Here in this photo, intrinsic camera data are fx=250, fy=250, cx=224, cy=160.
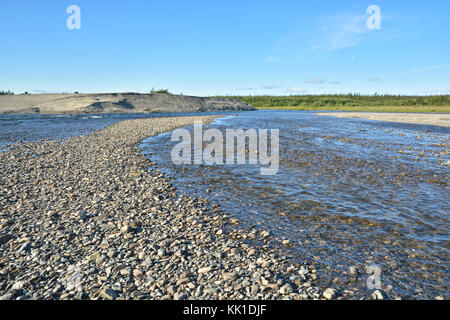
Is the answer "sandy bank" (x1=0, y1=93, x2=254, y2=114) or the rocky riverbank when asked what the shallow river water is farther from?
"sandy bank" (x1=0, y1=93, x2=254, y2=114)

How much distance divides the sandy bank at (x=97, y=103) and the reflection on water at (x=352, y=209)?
68.1 meters

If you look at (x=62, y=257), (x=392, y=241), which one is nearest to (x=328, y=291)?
(x=392, y=241)

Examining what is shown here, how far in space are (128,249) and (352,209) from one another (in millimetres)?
7893

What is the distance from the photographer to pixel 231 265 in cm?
589

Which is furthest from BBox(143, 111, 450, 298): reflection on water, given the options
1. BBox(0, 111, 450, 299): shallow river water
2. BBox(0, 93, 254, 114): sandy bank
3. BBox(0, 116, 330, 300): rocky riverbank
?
BBox(0, 93, 254, 114): sandy bank

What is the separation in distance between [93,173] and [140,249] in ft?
27.2

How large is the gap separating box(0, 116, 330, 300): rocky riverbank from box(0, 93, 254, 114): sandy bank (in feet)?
234

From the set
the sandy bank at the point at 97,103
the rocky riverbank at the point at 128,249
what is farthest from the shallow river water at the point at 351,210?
the sandy bank at the point at 97,103

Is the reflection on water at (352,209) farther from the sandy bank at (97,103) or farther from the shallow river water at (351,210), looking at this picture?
the sandy bank at (97,103)

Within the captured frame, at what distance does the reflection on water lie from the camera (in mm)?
5969

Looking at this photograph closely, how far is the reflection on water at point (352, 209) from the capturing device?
19.6 ft

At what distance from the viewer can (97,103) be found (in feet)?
249

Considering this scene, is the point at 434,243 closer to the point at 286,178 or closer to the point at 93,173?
the point at 286,178

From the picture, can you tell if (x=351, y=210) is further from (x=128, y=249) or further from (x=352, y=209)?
(x=128, y=249)
